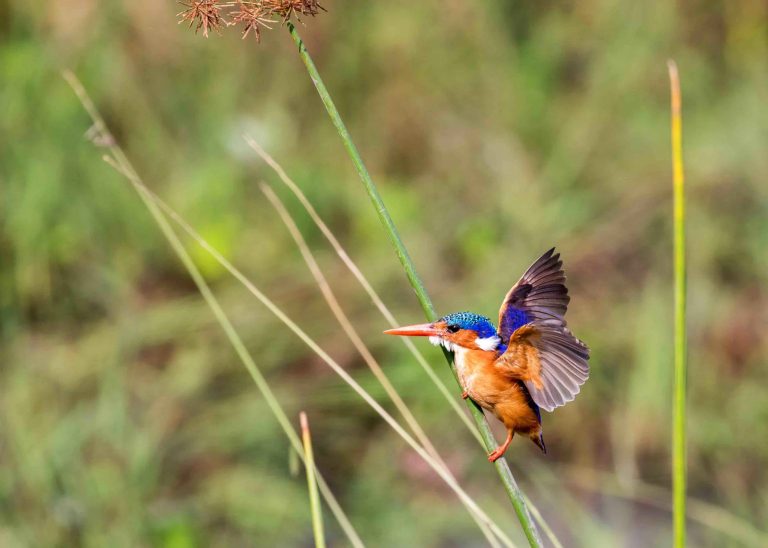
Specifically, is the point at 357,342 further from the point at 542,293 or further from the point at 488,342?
the point at 542,293

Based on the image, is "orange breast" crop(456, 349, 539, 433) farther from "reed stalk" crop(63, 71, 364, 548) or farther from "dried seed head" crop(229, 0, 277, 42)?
"dried seed head" crop(229, 0, 277, 42)

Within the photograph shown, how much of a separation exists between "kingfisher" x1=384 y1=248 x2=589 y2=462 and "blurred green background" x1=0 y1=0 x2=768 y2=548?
1.30m

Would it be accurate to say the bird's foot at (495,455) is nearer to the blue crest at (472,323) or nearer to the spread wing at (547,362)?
the spread wing at (547,362)

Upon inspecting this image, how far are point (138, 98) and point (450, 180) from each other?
43.8 inches

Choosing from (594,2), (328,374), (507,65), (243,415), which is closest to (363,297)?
(328,374)

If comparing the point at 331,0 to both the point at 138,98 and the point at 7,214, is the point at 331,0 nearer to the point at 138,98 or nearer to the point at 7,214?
the point at 138,98

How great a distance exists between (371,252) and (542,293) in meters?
2.60

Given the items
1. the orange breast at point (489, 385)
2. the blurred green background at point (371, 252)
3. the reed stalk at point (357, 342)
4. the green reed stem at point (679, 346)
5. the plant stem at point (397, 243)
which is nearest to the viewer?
the green reed stem at point (679, 346)

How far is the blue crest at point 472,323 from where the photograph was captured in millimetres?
1234

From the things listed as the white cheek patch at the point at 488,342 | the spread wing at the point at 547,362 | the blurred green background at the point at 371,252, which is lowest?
the spread wing at the point at 547,362

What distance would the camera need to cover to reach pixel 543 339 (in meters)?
1.12

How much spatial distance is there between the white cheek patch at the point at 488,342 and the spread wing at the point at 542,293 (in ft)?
0.24

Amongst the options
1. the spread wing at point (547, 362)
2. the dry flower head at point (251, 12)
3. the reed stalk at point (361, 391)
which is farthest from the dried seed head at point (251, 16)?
the spread wing at point (547, 362)

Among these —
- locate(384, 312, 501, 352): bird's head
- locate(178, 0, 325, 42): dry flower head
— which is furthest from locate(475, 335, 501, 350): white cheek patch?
locate(178, 0, 325, 42): dry flower head
